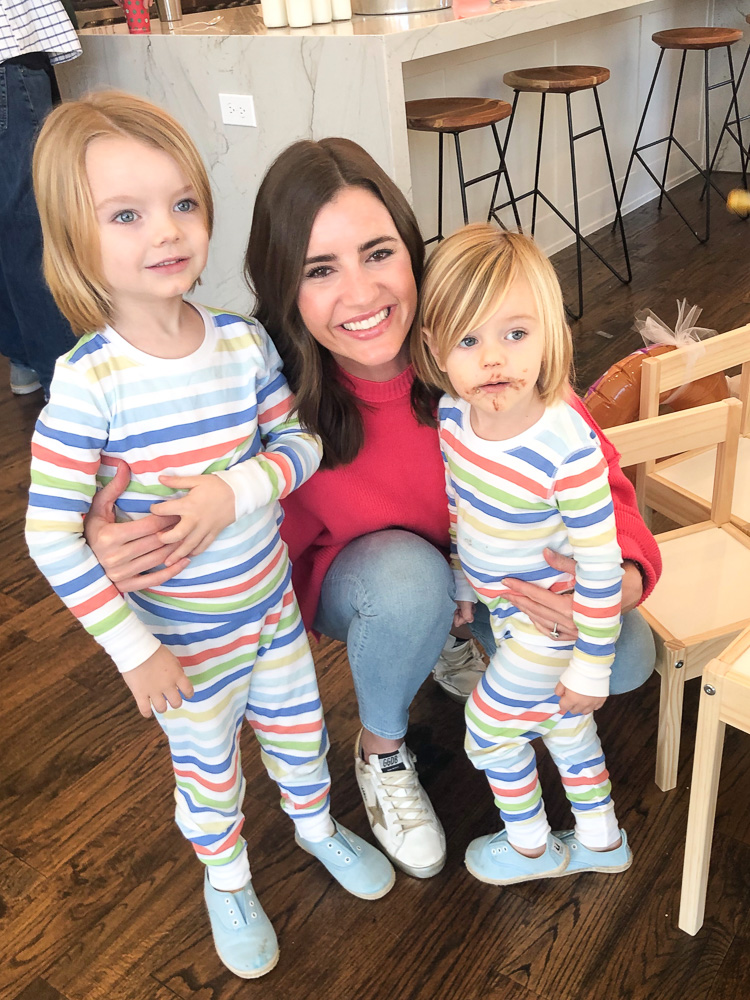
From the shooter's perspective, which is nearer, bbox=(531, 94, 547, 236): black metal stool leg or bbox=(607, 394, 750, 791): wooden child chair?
bbox=(607, 394, 750, 791): wooden child chair

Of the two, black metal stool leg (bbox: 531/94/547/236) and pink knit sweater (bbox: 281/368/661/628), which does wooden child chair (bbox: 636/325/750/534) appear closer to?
pink knit sweater (bbox: 281/368/661/628)

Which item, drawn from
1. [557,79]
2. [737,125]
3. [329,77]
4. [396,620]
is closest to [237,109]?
[329,77]

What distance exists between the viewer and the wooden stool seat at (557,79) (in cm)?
304

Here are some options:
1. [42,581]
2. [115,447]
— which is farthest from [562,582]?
[42,581]

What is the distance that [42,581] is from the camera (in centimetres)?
222

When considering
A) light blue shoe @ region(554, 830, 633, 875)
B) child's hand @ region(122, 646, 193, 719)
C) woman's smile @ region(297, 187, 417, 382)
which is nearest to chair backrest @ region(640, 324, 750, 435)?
woman's smile @ region(297, 187, 417, 382)

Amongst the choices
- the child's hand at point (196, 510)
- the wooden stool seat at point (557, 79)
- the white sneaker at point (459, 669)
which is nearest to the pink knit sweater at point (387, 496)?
the child's hand at point (196, 510)

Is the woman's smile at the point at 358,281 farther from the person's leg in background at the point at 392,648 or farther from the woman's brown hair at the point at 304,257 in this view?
the person's leg in background at the point at 392,648

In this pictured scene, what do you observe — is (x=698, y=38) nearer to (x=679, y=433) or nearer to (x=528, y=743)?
(x=679, y=433)

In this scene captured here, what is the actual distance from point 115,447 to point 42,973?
796 millimetres

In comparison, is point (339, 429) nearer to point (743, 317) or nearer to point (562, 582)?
point (562, 582)

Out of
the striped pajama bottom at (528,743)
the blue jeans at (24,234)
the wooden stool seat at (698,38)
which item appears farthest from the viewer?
the wooden stool seat at (698,38)

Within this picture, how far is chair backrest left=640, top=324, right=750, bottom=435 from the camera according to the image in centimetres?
160

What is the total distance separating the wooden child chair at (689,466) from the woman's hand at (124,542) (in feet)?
2.99
